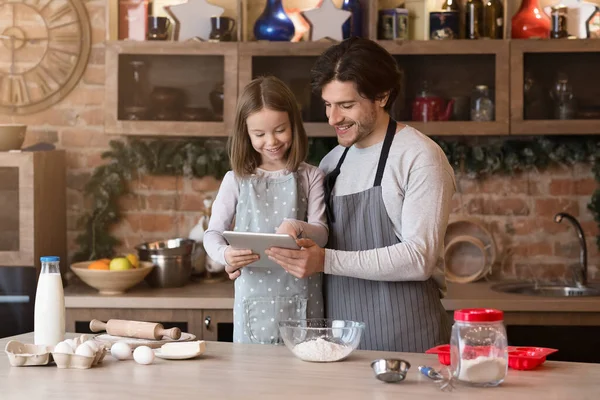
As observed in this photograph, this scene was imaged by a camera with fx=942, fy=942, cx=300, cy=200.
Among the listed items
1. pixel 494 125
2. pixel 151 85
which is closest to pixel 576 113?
pixel 494 125

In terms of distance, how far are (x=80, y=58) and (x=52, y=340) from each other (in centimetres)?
225

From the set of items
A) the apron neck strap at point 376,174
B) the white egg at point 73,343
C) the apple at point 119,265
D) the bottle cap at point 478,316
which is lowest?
the white egg at point 73,343

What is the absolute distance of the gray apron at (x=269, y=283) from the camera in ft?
9.25

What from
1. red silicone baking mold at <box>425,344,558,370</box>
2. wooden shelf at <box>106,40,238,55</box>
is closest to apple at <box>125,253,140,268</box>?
wooden shelf at <box>106,40,238,55</box>

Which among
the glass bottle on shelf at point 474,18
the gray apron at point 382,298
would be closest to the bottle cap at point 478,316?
the gray apron at point 382,298

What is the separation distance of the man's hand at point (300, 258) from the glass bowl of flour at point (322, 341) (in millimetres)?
239

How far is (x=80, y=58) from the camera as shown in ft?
14.4

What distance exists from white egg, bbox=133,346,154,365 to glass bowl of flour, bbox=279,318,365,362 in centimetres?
33

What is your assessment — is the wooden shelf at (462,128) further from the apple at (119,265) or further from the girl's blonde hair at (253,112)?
the apple at (119,265)

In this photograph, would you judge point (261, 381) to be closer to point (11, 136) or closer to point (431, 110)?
point (431, 110)

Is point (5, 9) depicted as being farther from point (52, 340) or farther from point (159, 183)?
point (52, 340)

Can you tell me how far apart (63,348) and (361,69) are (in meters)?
1.11

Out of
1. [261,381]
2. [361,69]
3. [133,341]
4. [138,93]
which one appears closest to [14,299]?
[138,93]

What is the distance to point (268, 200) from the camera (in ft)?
9.48
